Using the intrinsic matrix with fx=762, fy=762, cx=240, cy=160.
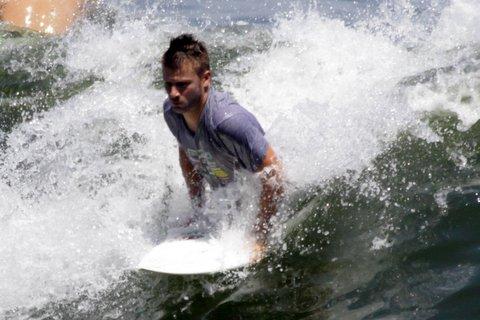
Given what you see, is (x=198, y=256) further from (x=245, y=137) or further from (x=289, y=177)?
(x=245, y=137)

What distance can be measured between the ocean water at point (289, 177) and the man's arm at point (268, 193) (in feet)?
0.32

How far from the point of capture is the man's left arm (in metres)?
4.35

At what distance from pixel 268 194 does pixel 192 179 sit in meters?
0.78

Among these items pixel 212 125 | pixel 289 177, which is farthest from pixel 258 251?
pixel 212 125

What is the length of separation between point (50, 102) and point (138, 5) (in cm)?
446

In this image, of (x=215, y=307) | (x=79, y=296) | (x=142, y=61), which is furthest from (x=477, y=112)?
(x=142, y=61)

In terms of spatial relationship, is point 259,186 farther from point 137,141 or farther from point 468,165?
point 137,141

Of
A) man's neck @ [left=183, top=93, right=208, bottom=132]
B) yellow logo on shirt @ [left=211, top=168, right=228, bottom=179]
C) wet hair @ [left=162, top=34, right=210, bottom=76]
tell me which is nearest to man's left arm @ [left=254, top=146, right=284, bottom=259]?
yellow logo on shirt @ [left=211, top=168, right=228, bottom=179]

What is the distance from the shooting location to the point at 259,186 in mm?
4508

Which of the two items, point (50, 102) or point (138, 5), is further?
point (138, 5)

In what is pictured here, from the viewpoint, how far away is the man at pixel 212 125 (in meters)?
4.24

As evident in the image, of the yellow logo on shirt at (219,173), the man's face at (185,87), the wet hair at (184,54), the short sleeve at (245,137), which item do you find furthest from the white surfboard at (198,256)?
the wet hair at (184,54)

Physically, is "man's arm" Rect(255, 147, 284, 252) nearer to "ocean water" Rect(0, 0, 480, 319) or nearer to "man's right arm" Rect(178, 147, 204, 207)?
"ocean water" Rect(0, 0, 480, 319)

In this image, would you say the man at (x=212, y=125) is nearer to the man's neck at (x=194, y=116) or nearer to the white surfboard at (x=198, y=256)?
the man's neck at (x=194, y=116)
